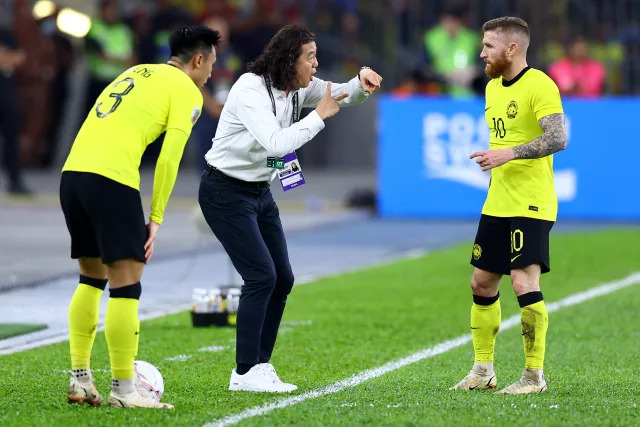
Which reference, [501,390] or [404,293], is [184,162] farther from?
[501,390]

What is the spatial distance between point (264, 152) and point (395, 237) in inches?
413

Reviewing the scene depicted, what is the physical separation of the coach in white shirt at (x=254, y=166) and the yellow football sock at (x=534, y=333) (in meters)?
A: 1.29

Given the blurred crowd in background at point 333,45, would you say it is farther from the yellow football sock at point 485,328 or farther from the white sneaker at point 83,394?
the white sneaker at point 83,394

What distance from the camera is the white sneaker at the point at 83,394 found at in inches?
280

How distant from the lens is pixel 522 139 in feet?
24.9

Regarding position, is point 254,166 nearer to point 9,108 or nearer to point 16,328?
point 16,328

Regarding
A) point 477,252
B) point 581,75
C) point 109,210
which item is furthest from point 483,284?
point 581,75

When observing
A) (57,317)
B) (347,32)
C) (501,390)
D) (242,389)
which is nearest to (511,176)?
(501,390)

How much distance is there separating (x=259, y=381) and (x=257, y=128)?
1.36 m

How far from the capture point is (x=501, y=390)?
300 inches

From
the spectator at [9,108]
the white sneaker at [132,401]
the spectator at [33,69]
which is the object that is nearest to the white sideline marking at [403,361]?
the white sneaker at [132,401]

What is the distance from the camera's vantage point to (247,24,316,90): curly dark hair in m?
7.51

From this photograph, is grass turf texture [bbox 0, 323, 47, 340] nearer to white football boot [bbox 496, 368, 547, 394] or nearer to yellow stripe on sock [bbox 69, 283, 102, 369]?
yellow stripe on sock [bbox 69, 283, 102, 369]

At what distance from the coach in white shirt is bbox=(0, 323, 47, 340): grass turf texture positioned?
2841 millimetres
